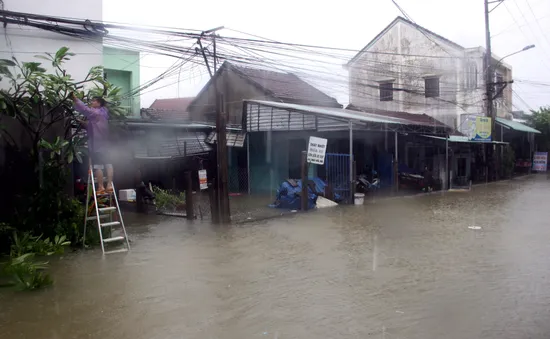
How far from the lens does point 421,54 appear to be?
27109 mm

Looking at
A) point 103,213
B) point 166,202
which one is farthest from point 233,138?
point 103,213

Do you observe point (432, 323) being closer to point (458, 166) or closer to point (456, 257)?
point (456, 257)

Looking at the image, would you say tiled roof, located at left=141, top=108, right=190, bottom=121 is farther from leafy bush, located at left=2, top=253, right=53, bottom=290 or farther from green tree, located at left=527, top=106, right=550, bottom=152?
green tree, located at left=527, top=106, right=550, bottom=152

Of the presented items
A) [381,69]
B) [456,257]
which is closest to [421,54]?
[381,69]

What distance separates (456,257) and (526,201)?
31.3 feet

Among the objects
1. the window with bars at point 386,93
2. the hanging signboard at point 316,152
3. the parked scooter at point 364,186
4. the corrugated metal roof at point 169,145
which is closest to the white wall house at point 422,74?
the window with bars at point 386,93

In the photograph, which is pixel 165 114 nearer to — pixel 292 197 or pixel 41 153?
pixel 292 197

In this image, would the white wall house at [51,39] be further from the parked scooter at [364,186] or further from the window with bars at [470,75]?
the window with bars at [470,75]

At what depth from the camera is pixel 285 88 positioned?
85.3 ft

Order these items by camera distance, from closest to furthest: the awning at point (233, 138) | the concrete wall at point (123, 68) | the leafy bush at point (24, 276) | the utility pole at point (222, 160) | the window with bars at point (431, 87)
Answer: the leafy bush at point (24, 276), the utility pole at point (222, 160), the awning at point (233, 138), the concrete wall at point (123, 68), the window with bars at point (431, 87)

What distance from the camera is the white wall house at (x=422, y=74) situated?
84.3 ft

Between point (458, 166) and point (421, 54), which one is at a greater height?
point (421, 54)

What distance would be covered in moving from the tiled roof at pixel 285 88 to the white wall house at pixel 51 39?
44.2 feet

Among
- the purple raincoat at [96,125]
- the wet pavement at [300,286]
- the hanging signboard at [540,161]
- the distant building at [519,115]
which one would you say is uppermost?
the distant building at [519,115]
